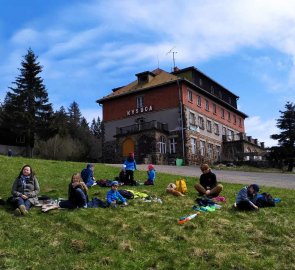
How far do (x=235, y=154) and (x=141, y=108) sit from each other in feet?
47.4

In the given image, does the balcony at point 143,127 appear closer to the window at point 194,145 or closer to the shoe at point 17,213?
the window at point 194,145

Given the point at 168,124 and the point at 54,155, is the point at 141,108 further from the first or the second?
the point at 54,155

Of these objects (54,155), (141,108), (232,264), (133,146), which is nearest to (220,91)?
(141,108)

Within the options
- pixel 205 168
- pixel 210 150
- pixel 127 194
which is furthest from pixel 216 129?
pixel 127 194

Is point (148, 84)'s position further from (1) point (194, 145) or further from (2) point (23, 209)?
(2) point (23, 209)

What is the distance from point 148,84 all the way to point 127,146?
8.72 metres

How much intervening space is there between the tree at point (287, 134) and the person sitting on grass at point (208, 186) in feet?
102

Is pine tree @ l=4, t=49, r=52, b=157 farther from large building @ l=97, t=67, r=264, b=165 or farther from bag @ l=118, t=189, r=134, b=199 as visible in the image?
bag @ l=118, t=189, r=134, b=199

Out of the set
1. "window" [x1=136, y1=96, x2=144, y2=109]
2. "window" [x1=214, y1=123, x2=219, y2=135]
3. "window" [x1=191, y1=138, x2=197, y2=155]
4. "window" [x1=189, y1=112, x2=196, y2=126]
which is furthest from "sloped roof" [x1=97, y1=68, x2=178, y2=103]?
"window" [x1=214, y1=123, x2=219, y2=135]

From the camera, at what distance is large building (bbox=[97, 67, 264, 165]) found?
49.8 m

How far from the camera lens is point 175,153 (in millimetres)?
50250

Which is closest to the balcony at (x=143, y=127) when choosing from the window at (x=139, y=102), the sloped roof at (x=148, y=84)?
the window at (x=139, y=102)

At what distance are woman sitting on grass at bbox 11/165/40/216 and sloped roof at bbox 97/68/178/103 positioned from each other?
130 ft

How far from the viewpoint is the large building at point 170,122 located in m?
49.8
